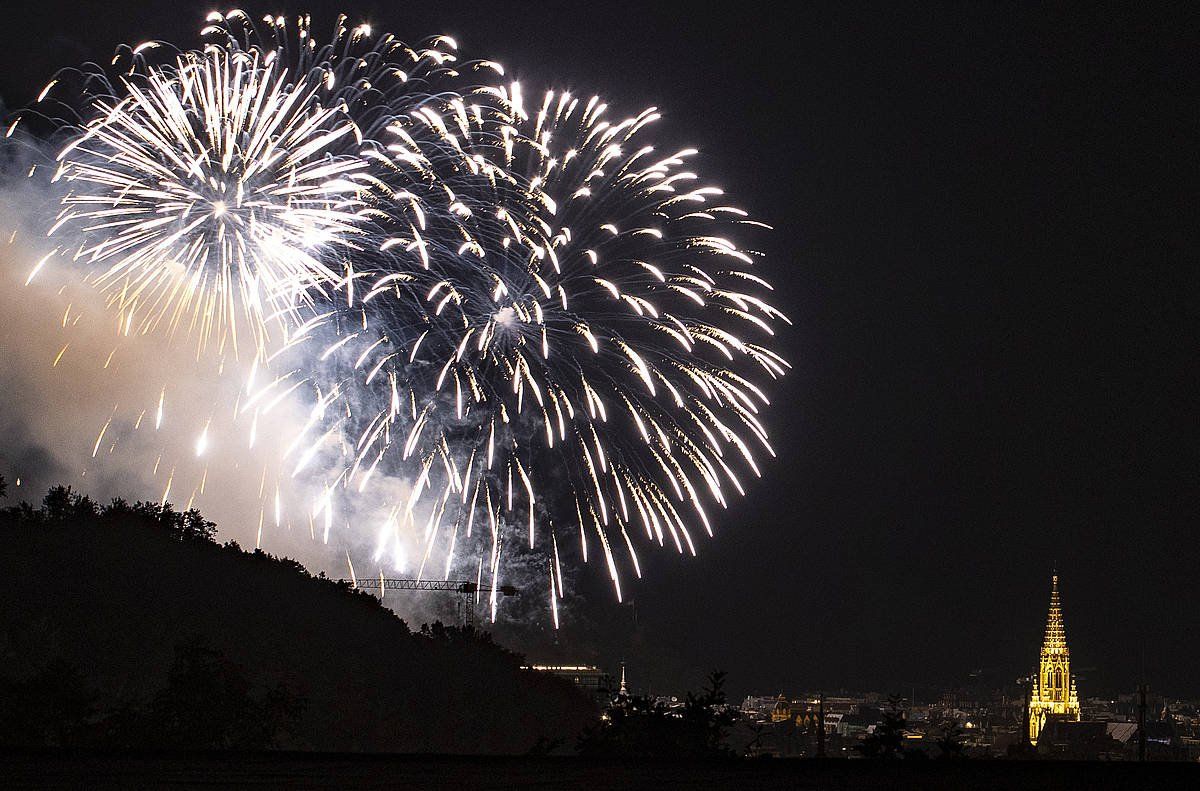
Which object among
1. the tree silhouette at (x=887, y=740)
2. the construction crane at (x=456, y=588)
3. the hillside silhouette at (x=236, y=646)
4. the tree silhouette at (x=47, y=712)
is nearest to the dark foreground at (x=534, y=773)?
the tree silhouette at (x=887, y=740)

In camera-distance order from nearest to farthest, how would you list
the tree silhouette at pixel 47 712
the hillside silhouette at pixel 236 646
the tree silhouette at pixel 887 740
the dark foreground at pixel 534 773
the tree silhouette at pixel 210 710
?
1. the dark foreground at pixel 534 773
2. the tree silhouette at pixel 887 740
3. the tree silhouette at pixel 47 712
4. the tree silhouette at pixel 210 710
5. the hillside silhouette at pixel 236 646

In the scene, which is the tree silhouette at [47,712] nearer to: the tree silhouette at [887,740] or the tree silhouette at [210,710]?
the tree silhouette at [210,710]

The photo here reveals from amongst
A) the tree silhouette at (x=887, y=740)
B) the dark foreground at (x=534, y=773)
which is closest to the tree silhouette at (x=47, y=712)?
the dark foreground at (x=534, y=773)

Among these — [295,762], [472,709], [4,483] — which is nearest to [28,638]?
[4,483]

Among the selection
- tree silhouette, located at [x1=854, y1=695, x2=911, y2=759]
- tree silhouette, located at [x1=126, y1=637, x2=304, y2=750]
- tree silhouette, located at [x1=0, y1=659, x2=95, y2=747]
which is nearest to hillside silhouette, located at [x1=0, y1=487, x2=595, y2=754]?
tree silhouette, located at [x1=126, y1=637, x2=304, y2=750]

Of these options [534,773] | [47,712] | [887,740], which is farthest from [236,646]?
[534,773]

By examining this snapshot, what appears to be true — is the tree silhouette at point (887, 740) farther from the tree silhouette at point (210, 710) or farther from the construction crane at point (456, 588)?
the construction crane at point (456, 588)

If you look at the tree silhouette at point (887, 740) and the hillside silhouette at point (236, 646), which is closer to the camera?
the tree silhouette at point (887, 740)

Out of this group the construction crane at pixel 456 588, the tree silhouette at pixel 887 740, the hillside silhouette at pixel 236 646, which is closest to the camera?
the tree silhouette at pixel 887 740

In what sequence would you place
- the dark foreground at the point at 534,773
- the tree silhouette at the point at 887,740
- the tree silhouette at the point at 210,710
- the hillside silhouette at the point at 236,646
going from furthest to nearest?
the hillside silhouette at the point at 236,646, the tree silhouette at the point at 210,710, the tree silhouette at the point at 887,740, the dark foreground at the point at 534,773

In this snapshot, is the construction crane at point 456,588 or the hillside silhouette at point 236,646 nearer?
the hillside silhouette at point 236,646
